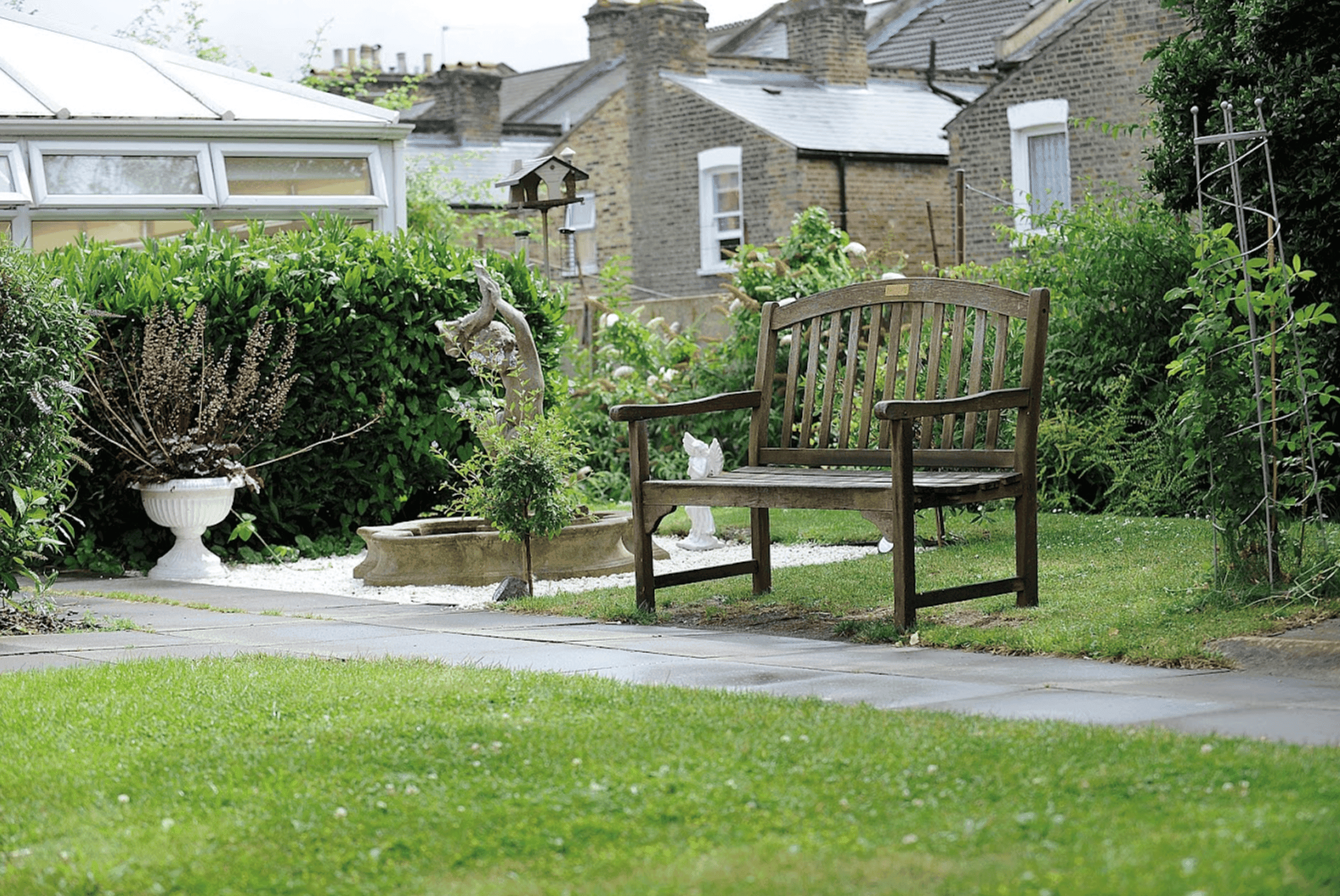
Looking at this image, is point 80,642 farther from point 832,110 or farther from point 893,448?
point 832,110

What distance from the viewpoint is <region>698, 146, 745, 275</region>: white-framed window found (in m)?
26.1

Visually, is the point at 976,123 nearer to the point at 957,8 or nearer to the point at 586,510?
the point at 957,8

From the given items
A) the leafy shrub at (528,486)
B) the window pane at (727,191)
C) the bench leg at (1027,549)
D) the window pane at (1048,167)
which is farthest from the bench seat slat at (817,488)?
the window pane at (727,191)

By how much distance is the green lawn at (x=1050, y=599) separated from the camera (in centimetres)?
552

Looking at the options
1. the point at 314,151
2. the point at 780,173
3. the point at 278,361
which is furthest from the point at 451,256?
the point at 780,173

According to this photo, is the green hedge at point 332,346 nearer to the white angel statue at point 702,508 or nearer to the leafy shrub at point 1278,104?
the white angel statue at point 702,508

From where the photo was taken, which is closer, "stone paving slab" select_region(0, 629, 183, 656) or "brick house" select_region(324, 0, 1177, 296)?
"stone paving slab" select_region(0, 629, 183, 656)

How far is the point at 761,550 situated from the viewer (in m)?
7.21

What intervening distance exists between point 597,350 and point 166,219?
→ 4.63m

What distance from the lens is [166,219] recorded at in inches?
512

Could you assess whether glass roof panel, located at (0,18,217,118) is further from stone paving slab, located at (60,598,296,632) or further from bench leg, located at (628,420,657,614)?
bench leg, located at (628,420,657,614)

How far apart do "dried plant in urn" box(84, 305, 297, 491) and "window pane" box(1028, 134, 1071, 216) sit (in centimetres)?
1423

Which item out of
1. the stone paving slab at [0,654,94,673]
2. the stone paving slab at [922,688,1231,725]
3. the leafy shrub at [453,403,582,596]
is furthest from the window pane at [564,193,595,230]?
the stone paving slab at [922,688,1231,725]

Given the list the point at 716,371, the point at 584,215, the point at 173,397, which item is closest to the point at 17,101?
the point at 173,397
